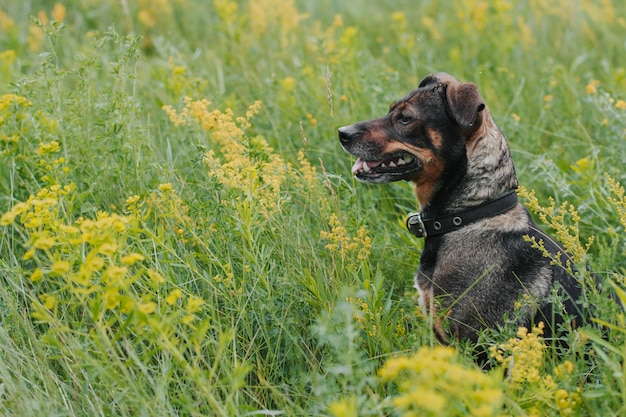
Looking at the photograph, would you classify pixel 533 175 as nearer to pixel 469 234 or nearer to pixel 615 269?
pixel 615 269

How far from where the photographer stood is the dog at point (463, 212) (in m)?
3.31

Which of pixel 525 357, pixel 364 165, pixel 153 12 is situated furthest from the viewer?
pixel 153 12

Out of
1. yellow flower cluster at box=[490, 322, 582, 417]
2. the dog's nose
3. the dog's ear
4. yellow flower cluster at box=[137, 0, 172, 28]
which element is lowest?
yellow flower cluster at box=[490, 322, 582, 417]

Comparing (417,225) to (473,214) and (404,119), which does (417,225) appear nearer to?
(473,214)

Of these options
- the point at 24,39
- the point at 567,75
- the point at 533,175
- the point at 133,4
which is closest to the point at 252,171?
the point at 533,175

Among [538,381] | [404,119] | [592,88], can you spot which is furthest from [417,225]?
[592,88]

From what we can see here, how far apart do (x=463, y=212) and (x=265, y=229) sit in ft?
3.13

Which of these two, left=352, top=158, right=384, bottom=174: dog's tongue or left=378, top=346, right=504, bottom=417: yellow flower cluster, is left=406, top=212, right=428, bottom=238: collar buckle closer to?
left=352, top=158, right=384, bottom=174: dog's tongue

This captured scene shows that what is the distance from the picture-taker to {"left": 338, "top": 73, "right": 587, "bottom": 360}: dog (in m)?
3.31

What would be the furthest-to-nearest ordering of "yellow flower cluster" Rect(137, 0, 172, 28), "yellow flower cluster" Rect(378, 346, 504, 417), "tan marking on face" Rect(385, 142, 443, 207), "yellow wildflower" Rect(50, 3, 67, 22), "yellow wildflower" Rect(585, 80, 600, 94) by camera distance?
1. "yellow flower cluster" Rect(137, 0, 172, 28)
2. "yellow wildflower" Rect(50, 3, 67, 22)
3. "yellow wildflower" Rect(585, 80, 600, 94)
4. "tan marking on face" Rect(385, 142, 443, 207)
5. "yellow flower cluster" Rect(378, 346, 504, 417)

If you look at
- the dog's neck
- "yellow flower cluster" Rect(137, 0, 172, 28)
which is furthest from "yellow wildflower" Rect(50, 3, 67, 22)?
the dog's neck

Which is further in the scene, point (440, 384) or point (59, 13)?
point (59, 13)

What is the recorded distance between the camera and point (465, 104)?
3.38 meters

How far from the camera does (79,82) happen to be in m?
4.18
